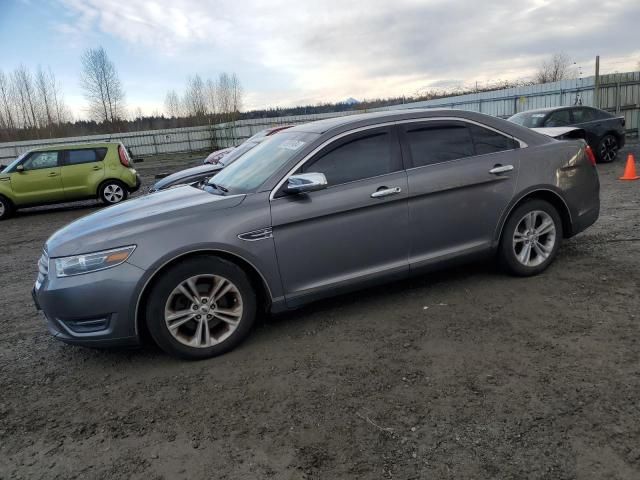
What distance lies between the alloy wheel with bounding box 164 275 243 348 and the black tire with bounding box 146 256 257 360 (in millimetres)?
10

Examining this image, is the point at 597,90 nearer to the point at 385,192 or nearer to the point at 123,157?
the point at 123,157

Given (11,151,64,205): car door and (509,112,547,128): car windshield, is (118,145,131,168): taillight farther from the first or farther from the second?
(509,112,547,128): car windshield

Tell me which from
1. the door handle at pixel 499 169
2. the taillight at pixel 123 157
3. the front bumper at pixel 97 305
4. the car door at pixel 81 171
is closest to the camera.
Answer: the front bumper at pixel 97 305

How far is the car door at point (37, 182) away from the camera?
41.0 ft

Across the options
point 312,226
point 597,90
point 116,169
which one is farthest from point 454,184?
point 597,90

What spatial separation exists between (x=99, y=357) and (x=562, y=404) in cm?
327

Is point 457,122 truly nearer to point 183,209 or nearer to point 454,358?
point 454,358

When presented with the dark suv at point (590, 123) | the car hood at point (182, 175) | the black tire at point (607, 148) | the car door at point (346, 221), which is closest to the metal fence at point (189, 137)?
the dark suv at point (590, 123)

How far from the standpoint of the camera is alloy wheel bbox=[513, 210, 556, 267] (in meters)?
4.61

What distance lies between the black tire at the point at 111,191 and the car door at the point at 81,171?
0.59 feet

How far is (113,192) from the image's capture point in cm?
1305

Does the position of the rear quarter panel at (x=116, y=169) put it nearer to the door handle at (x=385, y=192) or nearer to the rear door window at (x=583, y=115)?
the door handle at (x=385, y=192)

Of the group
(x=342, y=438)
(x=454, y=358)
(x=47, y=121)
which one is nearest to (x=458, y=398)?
(x=454, y=358)

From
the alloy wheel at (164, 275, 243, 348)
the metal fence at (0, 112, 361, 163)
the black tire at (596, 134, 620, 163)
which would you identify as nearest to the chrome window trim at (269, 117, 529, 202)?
the alloy wheel at (164, 275, 243, 348)
